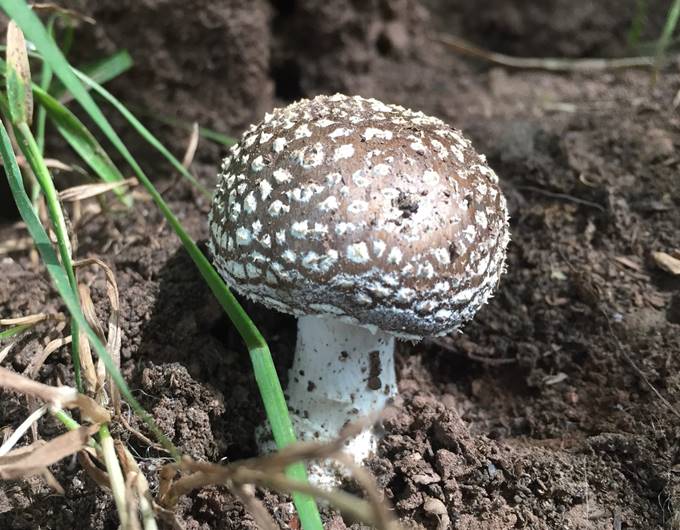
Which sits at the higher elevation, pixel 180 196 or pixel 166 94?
pixel 166 94

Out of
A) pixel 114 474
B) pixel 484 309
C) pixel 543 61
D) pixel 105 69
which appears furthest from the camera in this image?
pixel 543 61

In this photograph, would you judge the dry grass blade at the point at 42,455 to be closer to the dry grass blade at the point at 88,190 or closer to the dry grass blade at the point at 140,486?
the dry grass blade at the point at 140,486

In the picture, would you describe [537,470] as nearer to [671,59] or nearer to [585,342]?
[585,342]

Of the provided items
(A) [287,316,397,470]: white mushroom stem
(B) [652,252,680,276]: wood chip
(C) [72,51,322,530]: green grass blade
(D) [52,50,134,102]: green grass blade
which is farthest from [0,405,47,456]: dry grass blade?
(B) [652,252,680,276]: wood chip

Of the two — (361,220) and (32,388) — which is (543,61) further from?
(32,388)

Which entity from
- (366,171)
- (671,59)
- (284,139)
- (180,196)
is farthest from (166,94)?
(671,59)

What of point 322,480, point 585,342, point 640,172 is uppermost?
point 640,172

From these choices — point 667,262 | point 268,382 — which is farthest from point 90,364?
point 667,262
